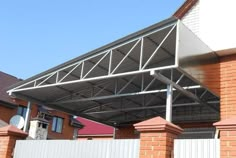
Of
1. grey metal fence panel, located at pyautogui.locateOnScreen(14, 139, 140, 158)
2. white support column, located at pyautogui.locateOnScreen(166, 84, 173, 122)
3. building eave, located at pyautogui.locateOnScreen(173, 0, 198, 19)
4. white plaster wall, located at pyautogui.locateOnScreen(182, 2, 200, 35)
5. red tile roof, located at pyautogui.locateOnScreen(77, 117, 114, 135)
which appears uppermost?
building eave, located at pyautogui.locateOnScreen(173, 0, 198, 19)

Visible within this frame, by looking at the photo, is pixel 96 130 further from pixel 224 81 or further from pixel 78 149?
pixel 78 149

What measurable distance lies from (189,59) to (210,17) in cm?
164

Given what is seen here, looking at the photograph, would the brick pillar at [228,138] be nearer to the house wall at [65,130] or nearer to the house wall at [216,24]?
the house wall at [216,24]

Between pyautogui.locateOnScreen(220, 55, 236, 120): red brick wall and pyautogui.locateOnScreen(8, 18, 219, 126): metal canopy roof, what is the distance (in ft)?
1.66

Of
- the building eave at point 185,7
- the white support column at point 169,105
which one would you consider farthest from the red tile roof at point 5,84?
the white support column at point 169,105

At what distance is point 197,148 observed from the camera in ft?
19.0

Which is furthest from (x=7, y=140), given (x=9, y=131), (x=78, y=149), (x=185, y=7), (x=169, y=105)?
(x=185, y=7)

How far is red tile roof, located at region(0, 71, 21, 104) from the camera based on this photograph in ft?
70.9

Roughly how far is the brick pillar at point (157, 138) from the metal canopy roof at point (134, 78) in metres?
2.65

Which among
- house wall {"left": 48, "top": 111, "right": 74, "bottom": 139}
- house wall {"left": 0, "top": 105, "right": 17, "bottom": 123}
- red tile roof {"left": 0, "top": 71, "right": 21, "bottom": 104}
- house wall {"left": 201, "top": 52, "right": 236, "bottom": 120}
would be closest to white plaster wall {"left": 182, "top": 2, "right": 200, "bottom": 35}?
house wall {"left": 201, "top": 52, "right": 236, "bottom": 120}

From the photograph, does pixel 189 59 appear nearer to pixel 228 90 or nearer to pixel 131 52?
pixel 228 90

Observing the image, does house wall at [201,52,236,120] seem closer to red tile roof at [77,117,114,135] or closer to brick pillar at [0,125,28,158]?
brick pillar at [0,125,28,158]

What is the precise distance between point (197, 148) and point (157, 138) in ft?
2.35

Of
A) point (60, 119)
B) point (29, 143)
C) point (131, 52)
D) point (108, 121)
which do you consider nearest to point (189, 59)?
point (131, 52)
